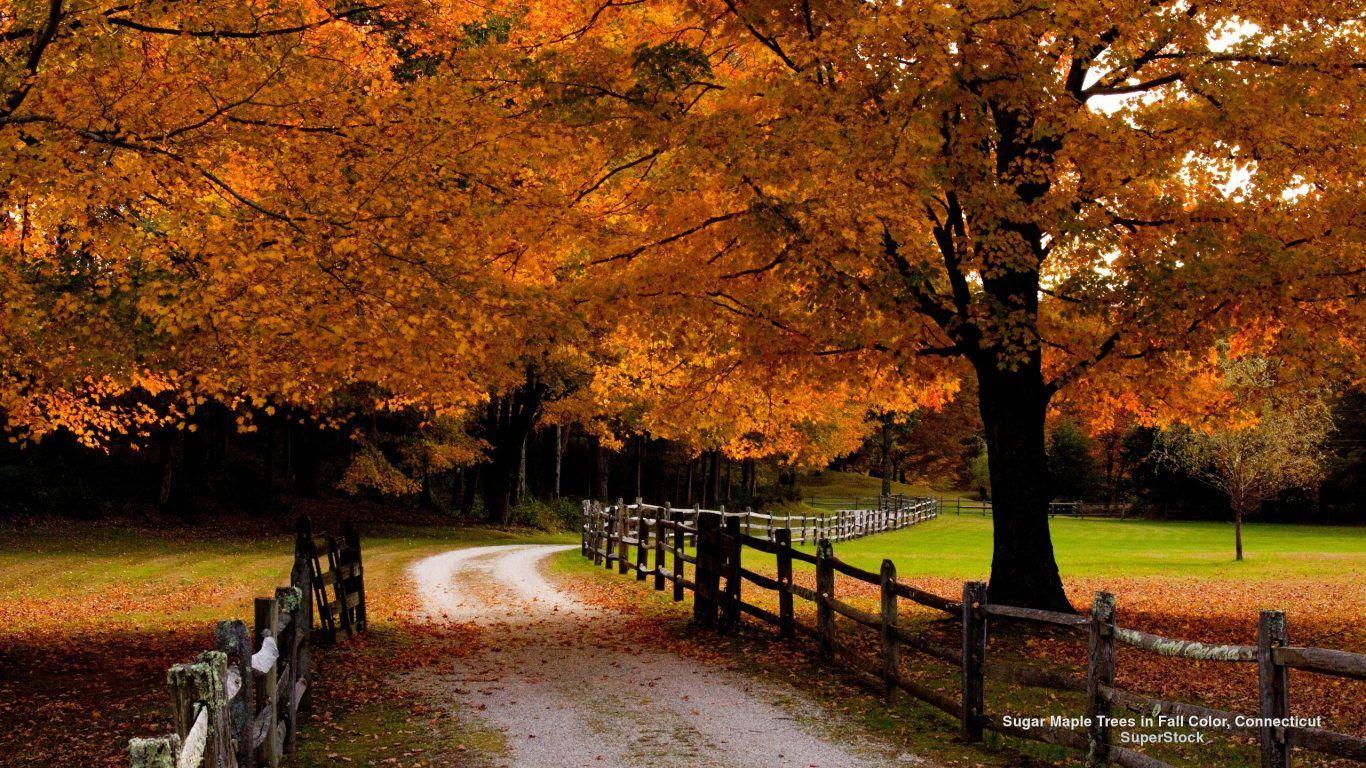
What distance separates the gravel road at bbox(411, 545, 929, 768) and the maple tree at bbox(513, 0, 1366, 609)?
14.5ft

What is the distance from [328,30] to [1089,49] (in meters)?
9.60

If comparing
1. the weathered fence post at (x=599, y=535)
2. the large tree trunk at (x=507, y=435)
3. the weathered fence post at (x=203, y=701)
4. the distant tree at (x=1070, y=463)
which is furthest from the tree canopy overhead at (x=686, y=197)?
the distant tree at (x=1070, y=463)

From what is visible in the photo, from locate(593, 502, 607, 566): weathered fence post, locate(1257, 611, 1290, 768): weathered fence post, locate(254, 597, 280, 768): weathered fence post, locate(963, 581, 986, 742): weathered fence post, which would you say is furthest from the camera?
locate(593, 502, 607, 566): weathered fence post

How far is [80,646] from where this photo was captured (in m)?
14.0

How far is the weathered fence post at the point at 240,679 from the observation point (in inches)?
240

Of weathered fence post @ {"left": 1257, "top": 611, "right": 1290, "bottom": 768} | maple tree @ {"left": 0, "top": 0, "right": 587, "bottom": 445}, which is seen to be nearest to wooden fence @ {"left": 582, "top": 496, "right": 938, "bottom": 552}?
maple tree @ {"left": 0, "top": 0, "right": 587, "bottom": 445}

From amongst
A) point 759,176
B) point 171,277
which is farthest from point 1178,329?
point 171,277

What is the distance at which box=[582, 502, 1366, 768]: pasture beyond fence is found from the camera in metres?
5.80

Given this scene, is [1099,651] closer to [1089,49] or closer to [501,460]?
[1089,49]

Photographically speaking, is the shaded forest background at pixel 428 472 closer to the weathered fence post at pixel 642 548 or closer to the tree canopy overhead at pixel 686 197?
the tree canopy overhead at pixel 686 197

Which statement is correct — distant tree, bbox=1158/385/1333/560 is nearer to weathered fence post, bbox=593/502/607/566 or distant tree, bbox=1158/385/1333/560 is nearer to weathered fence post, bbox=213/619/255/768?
weathered fence post, bbox=593/502/607/566

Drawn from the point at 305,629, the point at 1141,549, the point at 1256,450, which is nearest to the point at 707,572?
the point at 305,629

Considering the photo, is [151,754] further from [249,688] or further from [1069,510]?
[1069,510]

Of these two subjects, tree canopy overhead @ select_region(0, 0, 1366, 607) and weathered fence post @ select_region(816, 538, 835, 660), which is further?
weathered fence post @ select_region(816, 538, 835, 660)
